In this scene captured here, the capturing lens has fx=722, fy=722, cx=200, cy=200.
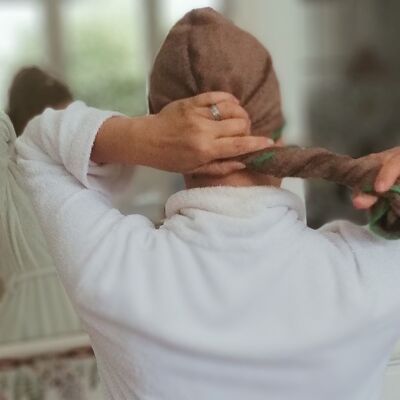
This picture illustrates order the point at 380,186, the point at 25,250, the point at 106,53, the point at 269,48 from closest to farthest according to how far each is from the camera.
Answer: the point at 380,186 < the point at 25,250 < the point at 269,48 < the point at 106,53

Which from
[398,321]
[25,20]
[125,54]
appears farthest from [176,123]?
[25,20]

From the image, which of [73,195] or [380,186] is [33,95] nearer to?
[73,195]

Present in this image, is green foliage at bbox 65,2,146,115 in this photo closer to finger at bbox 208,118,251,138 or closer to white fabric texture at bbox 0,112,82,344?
white fabric texture at bbox 0,112,82,344

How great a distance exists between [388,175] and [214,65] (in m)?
0.10

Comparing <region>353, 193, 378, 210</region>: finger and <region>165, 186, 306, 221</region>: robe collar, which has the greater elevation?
<region>353, 193, 378, 210</region>: finger

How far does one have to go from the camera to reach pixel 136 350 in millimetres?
340

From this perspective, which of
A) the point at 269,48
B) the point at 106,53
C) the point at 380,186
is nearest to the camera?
the point at 380,186

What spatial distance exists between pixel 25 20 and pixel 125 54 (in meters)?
0.29

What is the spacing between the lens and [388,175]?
0.31 metres

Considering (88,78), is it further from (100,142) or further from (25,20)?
(25,20)

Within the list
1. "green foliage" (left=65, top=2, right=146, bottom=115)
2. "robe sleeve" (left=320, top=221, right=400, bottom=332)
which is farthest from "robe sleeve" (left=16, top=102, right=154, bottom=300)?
"green foliage" (left=65, top=2, right=146, bottom=115)

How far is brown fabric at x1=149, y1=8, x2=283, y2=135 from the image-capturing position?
35 centimetres

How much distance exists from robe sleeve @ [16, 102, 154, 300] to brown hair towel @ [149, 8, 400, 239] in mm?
39

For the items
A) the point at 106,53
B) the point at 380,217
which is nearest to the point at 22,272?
the point at 380,217
